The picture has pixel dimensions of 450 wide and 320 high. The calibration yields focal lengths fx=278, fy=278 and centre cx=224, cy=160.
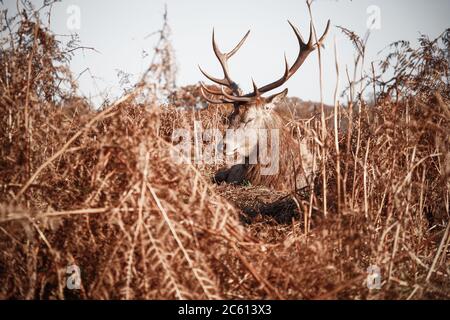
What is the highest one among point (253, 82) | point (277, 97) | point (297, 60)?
point (297, 60)

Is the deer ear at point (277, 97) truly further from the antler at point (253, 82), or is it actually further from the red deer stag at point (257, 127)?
the antler at point (253, 82)

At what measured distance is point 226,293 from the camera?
1431 millimetres

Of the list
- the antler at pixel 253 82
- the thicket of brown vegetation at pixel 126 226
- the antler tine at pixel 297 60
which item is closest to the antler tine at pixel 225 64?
the antler at pixel 253 82

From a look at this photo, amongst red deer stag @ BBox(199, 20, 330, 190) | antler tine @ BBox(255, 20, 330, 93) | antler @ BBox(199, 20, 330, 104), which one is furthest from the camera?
red deer stag @ BBox(199, 20, 330, 190)

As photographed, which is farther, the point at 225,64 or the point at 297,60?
the point at 225,64

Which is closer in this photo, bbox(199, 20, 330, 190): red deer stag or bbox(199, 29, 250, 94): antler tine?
bbox(199, 20, 330, 190): red deer stag

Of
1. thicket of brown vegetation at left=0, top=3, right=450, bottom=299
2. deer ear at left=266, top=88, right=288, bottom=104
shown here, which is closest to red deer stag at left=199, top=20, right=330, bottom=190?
deer ear at left=266, top=88, right=288, bottom=104

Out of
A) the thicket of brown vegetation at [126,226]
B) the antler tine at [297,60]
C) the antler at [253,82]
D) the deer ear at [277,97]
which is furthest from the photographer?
the deer ear at [277,97]

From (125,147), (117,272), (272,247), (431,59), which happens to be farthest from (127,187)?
(431,59)

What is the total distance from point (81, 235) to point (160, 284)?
0.54 meters

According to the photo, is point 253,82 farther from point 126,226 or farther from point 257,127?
point 126,226

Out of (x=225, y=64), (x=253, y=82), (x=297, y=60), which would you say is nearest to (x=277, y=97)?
(x=253, y=82)

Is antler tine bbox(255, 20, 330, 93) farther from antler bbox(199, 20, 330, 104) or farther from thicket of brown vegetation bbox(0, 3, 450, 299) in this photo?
thicket of brown vegetation bbox(0, 3, 450, 299)
